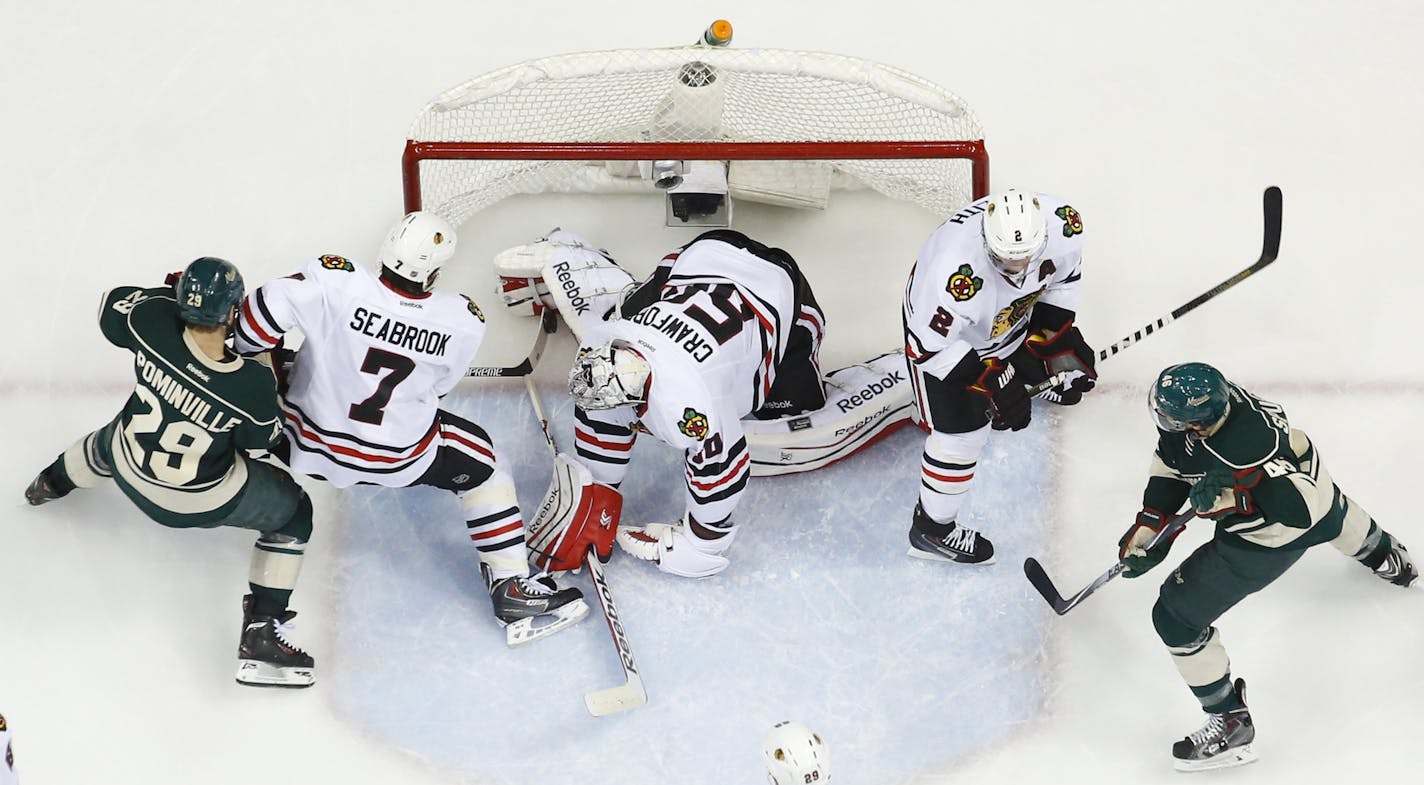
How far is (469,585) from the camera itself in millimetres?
4672

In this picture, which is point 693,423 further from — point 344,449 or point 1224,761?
point 1224,761

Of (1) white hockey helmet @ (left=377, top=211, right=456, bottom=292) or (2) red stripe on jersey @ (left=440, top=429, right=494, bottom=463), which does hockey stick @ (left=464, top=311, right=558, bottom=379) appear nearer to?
(2) red stripe on jersey @ (left=440, top=429, right=494, bottom=463)

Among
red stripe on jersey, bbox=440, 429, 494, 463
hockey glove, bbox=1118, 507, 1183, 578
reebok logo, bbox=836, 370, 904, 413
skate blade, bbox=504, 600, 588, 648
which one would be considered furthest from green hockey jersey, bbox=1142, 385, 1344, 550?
red stripe on jersey, bbox=440, 429, 494, 463

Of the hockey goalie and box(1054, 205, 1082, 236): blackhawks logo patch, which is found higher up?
box(1054, 205, 1082, 236): blackhawks logo patch

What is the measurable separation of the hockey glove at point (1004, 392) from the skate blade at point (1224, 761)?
0.90 metres

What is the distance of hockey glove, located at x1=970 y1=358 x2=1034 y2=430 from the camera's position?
4293mm

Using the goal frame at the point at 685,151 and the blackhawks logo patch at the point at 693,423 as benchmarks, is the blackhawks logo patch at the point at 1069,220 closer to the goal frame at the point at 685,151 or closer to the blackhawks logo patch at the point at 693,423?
the goal frame at the point at 685,151

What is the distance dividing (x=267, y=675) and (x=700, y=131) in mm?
1763

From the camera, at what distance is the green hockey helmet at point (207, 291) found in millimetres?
3842

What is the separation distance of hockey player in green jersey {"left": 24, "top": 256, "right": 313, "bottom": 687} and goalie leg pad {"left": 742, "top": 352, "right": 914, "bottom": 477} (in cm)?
118

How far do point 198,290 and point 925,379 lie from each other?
1.70 m

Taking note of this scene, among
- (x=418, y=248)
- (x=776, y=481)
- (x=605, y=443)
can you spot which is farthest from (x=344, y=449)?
(x=776, y=481)

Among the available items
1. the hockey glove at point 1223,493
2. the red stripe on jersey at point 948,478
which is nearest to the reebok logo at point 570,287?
the red stripe on jersey at point 948,478

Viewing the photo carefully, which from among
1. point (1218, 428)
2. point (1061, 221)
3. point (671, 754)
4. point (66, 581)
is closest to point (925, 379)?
point (1061, 221)
